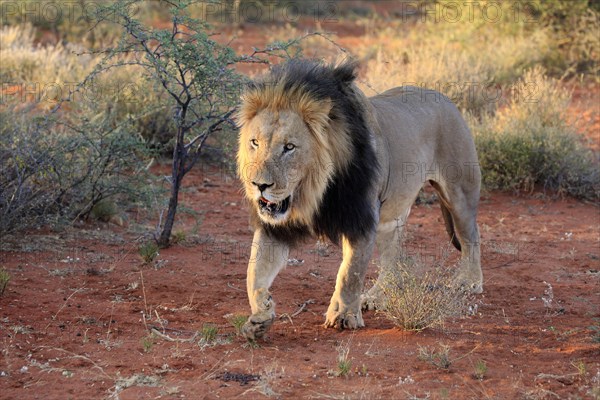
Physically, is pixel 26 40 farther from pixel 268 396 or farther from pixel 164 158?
pixel 268 396

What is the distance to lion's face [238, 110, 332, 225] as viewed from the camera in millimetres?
4793

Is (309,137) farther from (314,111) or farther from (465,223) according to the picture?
(465,223)

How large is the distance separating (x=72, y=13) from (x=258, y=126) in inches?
520

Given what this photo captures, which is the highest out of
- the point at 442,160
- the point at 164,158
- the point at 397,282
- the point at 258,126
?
the point at 258,126

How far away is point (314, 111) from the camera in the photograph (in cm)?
498

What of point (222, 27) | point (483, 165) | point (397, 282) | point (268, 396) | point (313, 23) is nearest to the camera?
point (268, 396)

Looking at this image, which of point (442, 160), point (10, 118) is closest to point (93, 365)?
point (442, 160)

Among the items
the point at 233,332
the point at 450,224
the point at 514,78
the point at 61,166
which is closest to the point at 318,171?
the point at 233,332

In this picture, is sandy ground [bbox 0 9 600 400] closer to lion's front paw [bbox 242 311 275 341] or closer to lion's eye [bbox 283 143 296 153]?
lion's front paw [bbox 242 311 275 341]

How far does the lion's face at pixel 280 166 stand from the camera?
15.7 ft

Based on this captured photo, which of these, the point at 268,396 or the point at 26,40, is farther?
the point at 26,40

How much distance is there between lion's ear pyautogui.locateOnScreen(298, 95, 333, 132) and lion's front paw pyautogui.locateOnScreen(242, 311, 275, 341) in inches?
41.6

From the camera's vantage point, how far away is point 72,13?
1714 cm

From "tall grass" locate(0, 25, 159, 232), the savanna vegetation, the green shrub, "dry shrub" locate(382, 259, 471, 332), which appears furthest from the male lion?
"tall grass" locate(0, 25, 159, 232)
